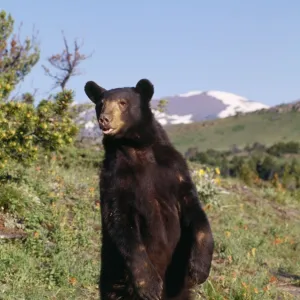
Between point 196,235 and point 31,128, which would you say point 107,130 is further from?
point 31,128

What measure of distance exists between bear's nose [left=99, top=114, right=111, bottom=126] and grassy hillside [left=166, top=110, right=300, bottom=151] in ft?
128

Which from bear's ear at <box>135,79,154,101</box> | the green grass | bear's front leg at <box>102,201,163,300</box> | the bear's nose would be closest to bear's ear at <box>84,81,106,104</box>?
bear's ear at <box>135,79,154,101</box>

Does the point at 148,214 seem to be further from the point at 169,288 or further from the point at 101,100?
the point at 101,100

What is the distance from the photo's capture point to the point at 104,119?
5047 millimetres

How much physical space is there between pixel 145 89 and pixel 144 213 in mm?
1014

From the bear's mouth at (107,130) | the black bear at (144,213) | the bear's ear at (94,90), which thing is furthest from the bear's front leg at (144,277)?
the bear's ear at (94,90)

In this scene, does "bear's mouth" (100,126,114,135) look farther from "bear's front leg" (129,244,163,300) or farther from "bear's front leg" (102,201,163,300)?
"bear's front leg" (129,244,163,300)

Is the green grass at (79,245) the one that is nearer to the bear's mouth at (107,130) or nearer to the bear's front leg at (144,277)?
the bear's front leg at (144,277)

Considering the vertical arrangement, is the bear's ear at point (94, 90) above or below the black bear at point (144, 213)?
above

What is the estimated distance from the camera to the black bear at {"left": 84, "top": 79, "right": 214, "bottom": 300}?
4906mm

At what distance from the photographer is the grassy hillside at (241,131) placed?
46.3 meters

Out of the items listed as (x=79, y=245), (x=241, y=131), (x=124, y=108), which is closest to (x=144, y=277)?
(x=124, y=108)

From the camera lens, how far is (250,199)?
1596 cm

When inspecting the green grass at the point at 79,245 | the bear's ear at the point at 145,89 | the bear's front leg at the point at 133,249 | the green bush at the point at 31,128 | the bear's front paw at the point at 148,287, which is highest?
the bear's ear at the point at 145,89
